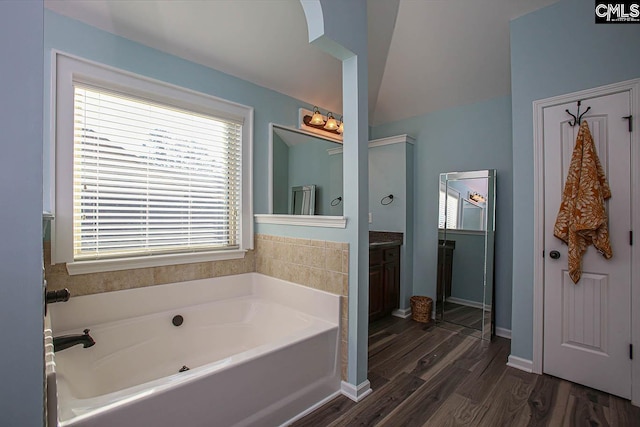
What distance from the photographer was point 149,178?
2.32m

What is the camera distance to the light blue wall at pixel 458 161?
3.13m

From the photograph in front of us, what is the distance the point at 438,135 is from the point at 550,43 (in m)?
1.45

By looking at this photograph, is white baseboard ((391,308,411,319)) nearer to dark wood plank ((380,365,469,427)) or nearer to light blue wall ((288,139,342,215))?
dark wood plank ((380,365,469,427))

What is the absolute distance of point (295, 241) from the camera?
2.47 m

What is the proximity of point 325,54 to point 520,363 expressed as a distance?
3.19 m

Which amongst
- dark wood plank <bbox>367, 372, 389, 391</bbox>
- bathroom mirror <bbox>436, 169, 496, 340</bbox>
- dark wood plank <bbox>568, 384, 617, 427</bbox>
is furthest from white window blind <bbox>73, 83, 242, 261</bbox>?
dark wood plank <bbox>568, 384, 617, 427</bbox>

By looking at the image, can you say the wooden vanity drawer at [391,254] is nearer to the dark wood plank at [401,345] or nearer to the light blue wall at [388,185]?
the light blue wall at [388,185]

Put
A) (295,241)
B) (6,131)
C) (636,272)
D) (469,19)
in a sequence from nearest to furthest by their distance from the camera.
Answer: (6,131), (636,272), (295,241), (469,19)

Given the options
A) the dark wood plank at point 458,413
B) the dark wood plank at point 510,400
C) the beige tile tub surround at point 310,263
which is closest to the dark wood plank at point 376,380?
the beige tile tub surround at point 310,263

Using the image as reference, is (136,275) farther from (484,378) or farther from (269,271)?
(484,378)

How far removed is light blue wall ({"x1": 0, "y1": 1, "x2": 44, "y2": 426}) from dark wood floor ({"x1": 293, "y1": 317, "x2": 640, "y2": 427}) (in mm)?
1538

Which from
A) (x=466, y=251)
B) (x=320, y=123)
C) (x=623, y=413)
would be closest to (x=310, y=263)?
(x=320, y=123)

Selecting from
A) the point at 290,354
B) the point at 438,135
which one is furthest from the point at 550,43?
the point at 290,354

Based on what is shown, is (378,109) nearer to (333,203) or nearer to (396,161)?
(396,161)
